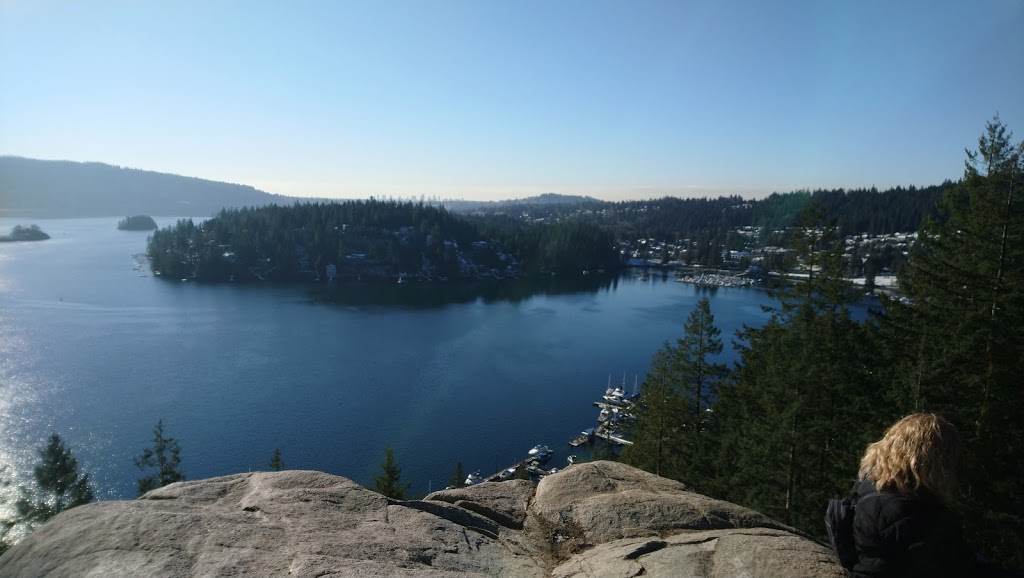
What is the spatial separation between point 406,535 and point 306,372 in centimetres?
4126

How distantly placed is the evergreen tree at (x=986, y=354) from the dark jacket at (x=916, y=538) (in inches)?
337

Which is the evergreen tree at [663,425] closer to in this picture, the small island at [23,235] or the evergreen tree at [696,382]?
the evergreen tree at [696,382]

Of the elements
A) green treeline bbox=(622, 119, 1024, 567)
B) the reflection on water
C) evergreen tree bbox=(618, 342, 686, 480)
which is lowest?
the reflection on water

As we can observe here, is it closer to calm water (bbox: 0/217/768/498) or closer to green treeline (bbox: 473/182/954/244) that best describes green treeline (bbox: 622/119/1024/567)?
calm water (bbox: 0/217/768/498)

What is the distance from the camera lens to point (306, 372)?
42719mm

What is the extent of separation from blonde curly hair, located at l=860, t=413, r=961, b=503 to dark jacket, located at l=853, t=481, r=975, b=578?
0.23 feet

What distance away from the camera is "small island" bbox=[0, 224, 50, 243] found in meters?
118

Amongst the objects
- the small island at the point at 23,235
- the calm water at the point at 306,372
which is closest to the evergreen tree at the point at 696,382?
the calm water at the point at 306,372

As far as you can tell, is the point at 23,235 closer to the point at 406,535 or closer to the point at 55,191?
the point at 55,191

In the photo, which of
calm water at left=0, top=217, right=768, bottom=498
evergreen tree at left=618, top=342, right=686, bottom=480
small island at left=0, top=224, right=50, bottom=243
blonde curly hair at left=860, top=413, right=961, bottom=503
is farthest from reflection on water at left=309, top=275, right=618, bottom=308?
small island at left=0, top=224, right=50, bottom=243

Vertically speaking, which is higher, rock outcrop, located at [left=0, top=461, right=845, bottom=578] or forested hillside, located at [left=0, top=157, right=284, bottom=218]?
forested hillside, located at [left=0, top=157, right=284, bottom=218]

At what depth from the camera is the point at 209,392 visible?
123 ft

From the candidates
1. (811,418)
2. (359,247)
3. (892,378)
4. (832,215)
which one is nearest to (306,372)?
(811,418)

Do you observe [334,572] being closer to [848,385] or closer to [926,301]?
[848,385]
